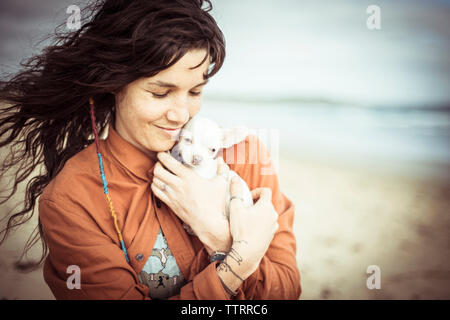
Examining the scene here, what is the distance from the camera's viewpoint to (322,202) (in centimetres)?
436

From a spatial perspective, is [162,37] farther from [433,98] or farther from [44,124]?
[433,98]

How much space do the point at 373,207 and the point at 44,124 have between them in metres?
3.84

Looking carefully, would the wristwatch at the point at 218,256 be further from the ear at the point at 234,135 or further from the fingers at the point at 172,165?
the ear at the point at 234,135

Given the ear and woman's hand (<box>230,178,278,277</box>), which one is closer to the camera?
woman's hand (<box>230,178,278,277</box>)

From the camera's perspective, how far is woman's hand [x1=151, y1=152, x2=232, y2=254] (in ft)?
4.30

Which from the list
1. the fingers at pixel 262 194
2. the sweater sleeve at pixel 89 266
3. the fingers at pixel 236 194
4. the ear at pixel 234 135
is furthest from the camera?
the ear at pixel 234 135

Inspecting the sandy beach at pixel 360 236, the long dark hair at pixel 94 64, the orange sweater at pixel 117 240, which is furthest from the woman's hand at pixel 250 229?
the sandy beach at pixel 360 236

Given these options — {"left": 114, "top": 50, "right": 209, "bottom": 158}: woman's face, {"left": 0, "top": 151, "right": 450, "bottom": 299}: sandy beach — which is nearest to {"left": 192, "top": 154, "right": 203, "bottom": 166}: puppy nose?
{"left": 114, "top": 50, "right": 209, "bottom": 158}: woman's face

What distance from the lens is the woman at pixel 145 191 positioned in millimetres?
1253

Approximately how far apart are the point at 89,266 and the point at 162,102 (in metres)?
0.68

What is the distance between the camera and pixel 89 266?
1.24m

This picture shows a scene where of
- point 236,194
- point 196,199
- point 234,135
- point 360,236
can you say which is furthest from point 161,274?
point 360,236

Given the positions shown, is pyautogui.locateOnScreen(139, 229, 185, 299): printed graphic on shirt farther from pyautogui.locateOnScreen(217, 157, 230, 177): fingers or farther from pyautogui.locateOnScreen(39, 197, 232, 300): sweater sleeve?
pyautogui.locateOnScreen(217, 157, 230, 177): fingers

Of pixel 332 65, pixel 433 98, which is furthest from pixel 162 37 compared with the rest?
pixel 433 98
